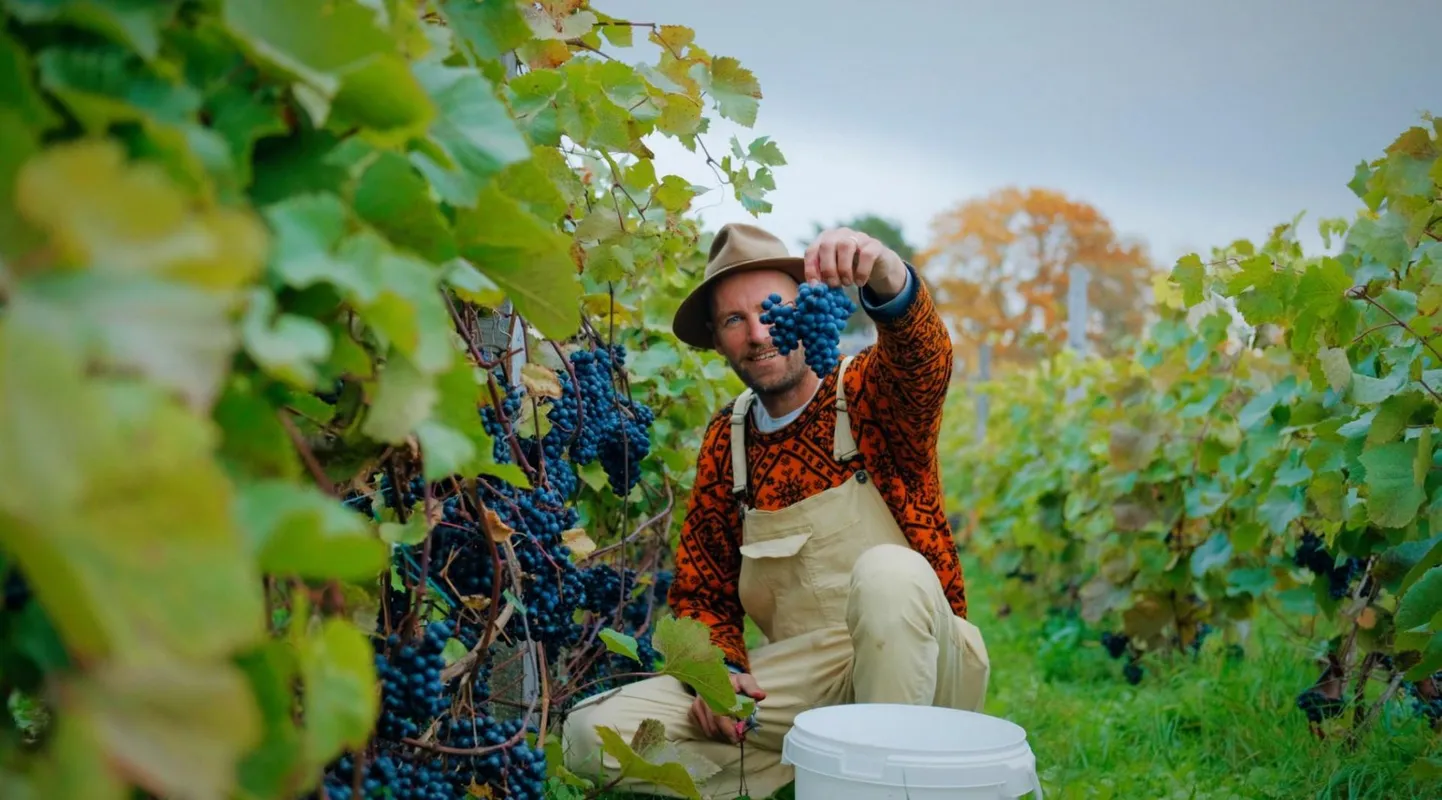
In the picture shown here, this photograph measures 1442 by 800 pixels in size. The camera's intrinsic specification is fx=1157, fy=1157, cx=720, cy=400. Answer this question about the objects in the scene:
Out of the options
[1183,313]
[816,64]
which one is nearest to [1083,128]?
[816,64]

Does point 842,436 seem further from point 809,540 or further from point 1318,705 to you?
point 1318,705

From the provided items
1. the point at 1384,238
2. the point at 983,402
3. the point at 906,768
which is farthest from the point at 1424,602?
the point at 983,402

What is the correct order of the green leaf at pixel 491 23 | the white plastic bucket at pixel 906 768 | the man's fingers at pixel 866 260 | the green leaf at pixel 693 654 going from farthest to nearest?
the man's fingers at pixel 866 260, the green leaf at pixel 693 654, the white plastic bucket at pixel 906 768, the green leaf at pixel 491 23

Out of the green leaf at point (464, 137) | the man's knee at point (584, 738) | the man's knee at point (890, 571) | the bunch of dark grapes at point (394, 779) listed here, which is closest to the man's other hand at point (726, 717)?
the man's knee at point (584, 738)

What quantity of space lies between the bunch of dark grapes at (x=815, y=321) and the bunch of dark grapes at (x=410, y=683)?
1074 mm

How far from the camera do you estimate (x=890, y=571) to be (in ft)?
7.87

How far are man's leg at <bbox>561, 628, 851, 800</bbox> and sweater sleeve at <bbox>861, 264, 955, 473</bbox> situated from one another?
18.3 inches

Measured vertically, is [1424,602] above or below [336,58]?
below

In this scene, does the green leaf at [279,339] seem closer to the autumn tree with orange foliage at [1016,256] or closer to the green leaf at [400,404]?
the green leaf at [400,404]

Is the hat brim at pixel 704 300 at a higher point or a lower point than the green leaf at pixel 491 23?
lower

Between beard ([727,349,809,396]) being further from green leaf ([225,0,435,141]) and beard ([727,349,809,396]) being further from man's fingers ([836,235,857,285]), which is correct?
green leaf ([225,0,435,141])

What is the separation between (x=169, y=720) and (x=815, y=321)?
1781mm

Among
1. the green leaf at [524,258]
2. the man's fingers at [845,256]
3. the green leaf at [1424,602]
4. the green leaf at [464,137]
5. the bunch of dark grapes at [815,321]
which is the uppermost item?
the green leaf at [464,137]

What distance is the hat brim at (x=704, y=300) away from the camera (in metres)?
2.94
